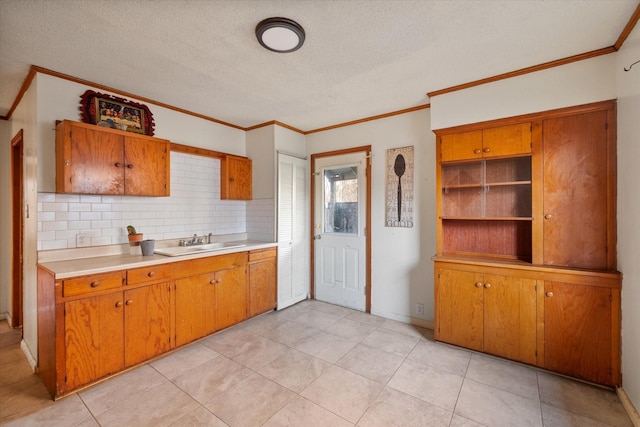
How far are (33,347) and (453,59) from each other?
13.9 ft

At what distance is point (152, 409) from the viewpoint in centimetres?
191

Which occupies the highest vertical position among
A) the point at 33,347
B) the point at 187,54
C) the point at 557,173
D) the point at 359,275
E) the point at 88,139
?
the point at 187,54

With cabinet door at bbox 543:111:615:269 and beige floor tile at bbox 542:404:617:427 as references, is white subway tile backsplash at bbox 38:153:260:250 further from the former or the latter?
beige floor tile at bbox 542:404:617:427

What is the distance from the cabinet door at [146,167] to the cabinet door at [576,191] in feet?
11.6

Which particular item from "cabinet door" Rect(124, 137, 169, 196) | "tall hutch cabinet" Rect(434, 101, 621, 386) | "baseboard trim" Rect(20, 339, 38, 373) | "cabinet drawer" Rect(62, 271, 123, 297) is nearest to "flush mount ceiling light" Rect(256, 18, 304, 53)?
"cabinet door" Rect(124, 137, 169, 196)

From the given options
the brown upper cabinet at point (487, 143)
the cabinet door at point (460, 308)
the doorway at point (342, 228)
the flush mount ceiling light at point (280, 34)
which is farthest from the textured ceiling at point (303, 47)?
the cabinet door at point (460, 308)

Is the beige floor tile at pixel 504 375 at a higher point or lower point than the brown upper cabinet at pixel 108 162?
lower

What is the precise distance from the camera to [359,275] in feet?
12.2

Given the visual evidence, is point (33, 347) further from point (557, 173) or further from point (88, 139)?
point (557, 173)

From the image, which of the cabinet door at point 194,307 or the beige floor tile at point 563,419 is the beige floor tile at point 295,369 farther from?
the beige floor tile at point 563,419

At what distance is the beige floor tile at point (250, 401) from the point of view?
6.02 ft

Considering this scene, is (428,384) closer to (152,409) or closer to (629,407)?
(629,407)

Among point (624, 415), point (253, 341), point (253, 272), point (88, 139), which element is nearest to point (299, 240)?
point (253, 272)

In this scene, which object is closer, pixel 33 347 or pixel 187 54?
pixel 187 54
